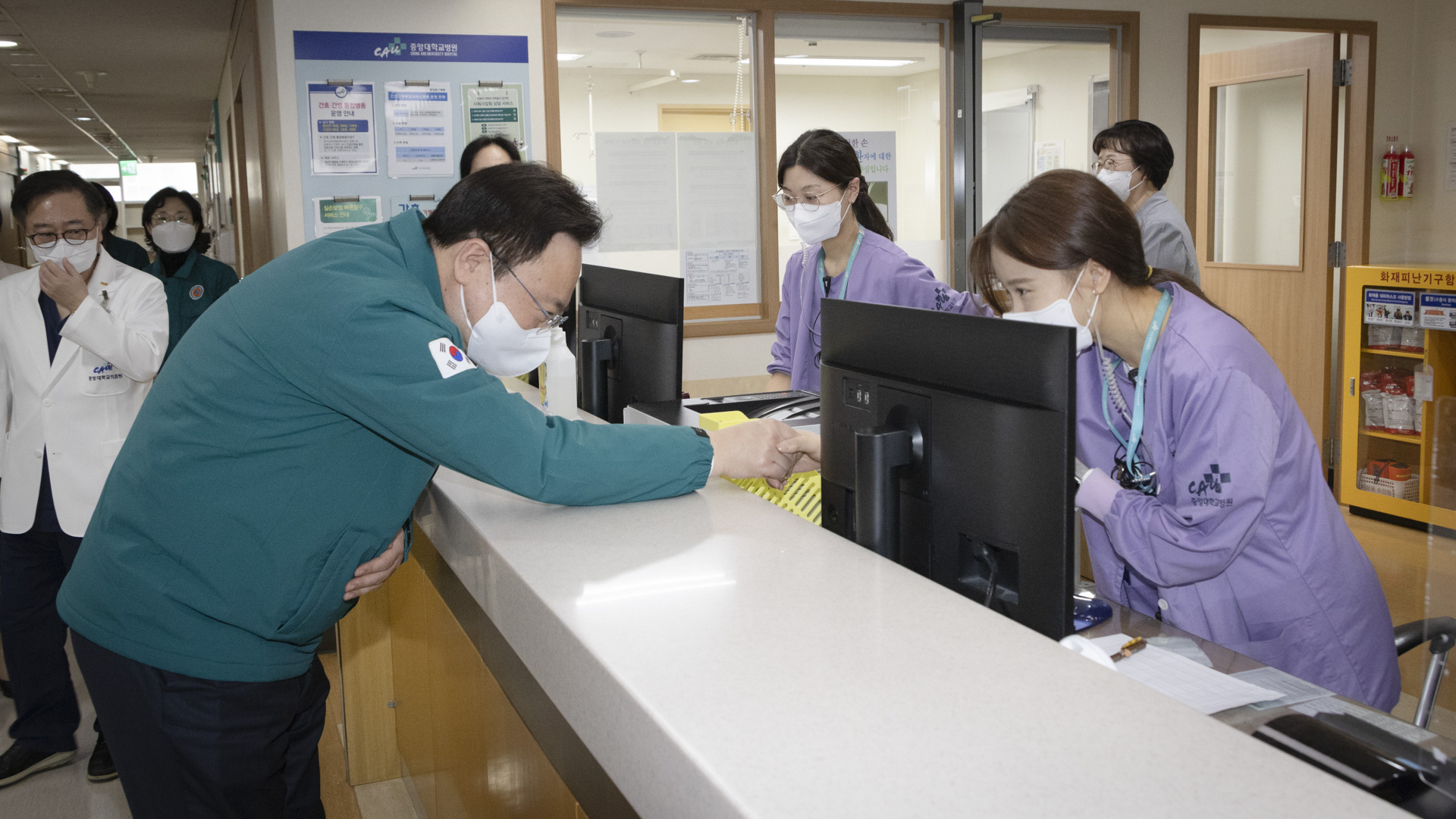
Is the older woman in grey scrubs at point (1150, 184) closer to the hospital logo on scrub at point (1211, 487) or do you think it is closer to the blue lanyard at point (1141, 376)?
the blue lanyard at point (1141, 376)

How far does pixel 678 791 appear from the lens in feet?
2.71

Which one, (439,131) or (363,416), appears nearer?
(363,416)

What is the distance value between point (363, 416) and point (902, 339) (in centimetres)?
71

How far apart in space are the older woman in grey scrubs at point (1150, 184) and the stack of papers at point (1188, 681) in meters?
2.83

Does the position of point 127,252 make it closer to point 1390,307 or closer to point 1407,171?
point 1390,307

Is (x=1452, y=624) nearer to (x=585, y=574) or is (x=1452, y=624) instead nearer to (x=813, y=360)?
(x=585, y=574)

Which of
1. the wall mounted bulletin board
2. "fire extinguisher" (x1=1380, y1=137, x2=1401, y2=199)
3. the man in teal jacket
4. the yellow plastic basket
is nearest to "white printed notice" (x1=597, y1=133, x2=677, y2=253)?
the wall mounted bulletin board

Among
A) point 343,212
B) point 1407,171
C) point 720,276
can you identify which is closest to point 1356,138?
point 1407,171

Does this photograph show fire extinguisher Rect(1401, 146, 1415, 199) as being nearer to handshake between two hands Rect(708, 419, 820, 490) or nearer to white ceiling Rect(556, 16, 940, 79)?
white ceiling Rect(556, 16, 940, 79)

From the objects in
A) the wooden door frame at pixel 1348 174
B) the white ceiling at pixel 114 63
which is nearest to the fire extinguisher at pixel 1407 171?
the wooden door frame at pixel 1348 174

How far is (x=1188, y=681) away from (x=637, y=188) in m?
3.85

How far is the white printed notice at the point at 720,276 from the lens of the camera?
4.82 meters

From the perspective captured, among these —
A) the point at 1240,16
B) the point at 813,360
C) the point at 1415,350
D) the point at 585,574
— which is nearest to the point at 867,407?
the point at 585,574

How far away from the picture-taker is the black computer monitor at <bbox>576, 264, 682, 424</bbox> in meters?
2.18
